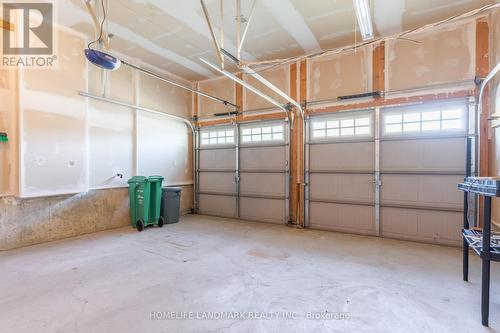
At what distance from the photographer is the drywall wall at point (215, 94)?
635 cm

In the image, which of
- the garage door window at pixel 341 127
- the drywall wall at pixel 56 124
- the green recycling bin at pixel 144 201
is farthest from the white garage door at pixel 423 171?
the drywall wall at pixel 56 124

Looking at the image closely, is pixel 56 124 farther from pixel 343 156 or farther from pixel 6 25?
pixel 343 156

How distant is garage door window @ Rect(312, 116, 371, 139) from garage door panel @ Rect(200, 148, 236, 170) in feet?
6.94

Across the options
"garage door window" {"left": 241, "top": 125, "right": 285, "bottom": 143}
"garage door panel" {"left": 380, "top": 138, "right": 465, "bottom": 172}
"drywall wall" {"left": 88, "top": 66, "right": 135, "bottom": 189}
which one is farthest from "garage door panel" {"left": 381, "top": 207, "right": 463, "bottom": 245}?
"drywall wall" {"left": 88, "top": 66, "right": 135, "bottom": 189}

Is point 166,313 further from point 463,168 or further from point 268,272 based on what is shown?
point 463,168

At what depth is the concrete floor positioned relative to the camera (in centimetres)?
205

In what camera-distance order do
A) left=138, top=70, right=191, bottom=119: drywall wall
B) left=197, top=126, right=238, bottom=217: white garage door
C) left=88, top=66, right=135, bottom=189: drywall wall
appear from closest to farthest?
1. left=88, top=66, right=135, bottom=189: drywall wall
2. left=138, top=70, right=191, bottom=119: drywall wall
3. left=197, top=126, right=238, bottom=217: white garage door

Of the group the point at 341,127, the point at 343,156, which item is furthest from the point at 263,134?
the point at 343,156

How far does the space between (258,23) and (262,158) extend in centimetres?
276

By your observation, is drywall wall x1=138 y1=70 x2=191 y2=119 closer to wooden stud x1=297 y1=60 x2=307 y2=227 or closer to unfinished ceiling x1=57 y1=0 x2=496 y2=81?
unfinished ceiling x1=57 y1=0 x2=496 y2=81

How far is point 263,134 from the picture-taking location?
5891 mm

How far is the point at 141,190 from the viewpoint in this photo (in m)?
5.08

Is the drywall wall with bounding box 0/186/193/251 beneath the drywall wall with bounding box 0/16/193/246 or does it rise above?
beneath

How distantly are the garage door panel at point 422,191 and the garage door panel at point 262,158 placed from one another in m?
2.08
